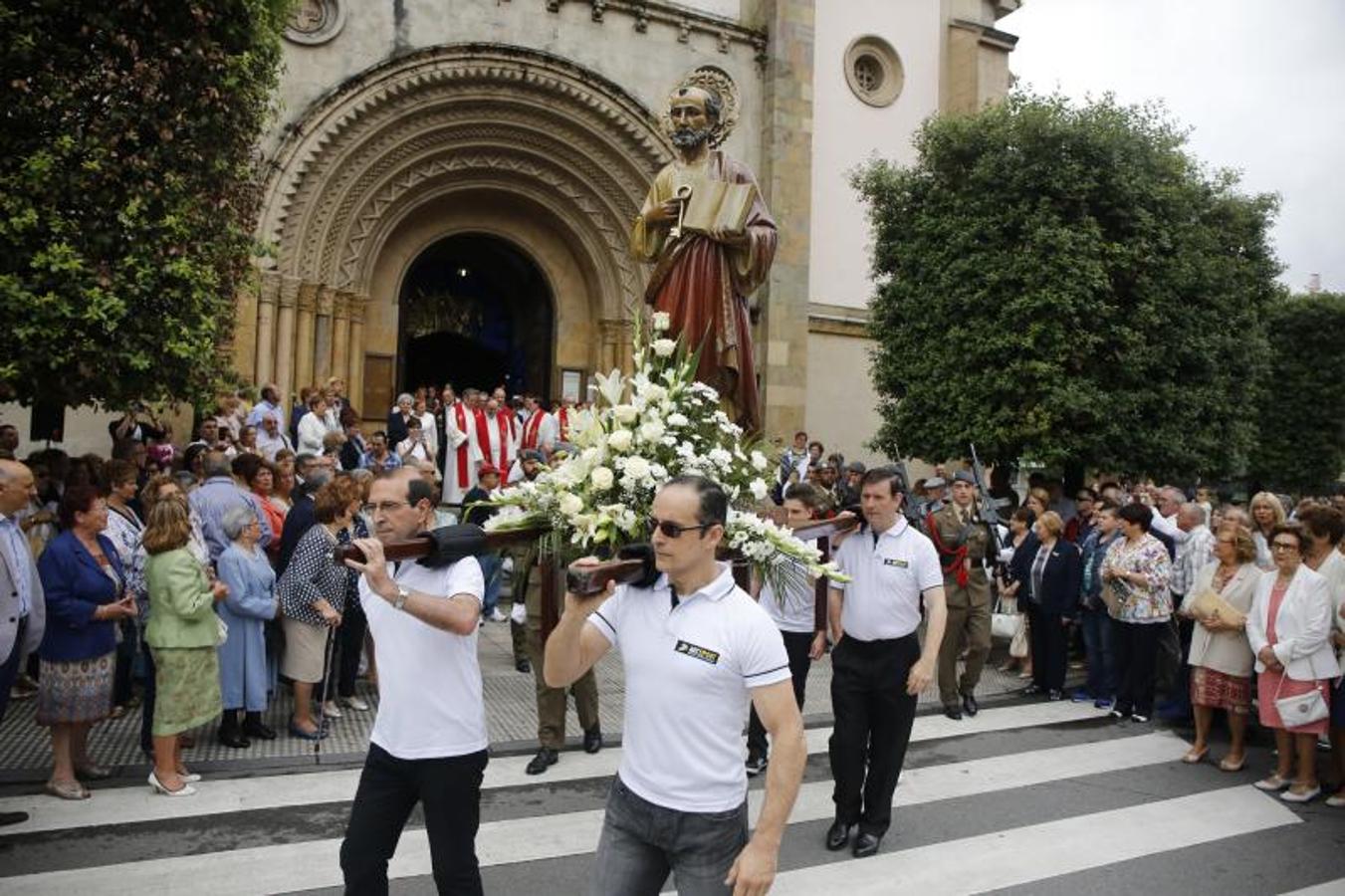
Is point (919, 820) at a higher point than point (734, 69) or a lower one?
lower

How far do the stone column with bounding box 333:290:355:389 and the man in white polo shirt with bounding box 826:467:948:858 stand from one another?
40.7 feet

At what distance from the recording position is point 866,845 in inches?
210

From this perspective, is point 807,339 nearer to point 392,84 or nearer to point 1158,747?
point 392,84

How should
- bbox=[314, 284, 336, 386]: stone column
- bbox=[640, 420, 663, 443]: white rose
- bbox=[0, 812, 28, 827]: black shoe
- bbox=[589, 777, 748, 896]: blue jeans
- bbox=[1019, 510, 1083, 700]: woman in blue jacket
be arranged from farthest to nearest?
bbox=[314, 284, 336, 386]: stone column
bbox=[1019, 510, 1083, 700]: woman in blue jacket
bbox=[0, 812, 28, 827]: black shoe
bbox=[640, 420, 663, 443]: white rose
bbox=[589, 777, 748, 896]: blue jeans

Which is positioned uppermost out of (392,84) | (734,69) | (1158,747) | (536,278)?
(734,69)

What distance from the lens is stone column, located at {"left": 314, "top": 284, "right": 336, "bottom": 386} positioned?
15.6 m

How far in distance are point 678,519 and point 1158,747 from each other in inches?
260

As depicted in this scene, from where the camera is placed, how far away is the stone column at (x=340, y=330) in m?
16.0

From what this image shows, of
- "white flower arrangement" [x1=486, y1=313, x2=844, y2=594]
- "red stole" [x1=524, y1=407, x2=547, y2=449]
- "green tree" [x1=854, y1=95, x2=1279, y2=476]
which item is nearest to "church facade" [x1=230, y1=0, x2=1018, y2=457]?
"green tree" [x1=854, y1=95, x2=1279, y2=476]

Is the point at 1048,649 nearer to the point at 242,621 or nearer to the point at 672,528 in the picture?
the point at 242,621

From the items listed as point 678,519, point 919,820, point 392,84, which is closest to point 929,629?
point 919,820

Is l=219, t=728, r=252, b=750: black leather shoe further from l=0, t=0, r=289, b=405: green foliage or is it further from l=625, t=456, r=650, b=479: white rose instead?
l=625, t=456, r=650, b=479: white rose

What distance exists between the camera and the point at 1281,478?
3083 centimetres

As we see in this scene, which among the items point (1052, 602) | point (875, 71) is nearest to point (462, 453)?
point (1052, 602)
